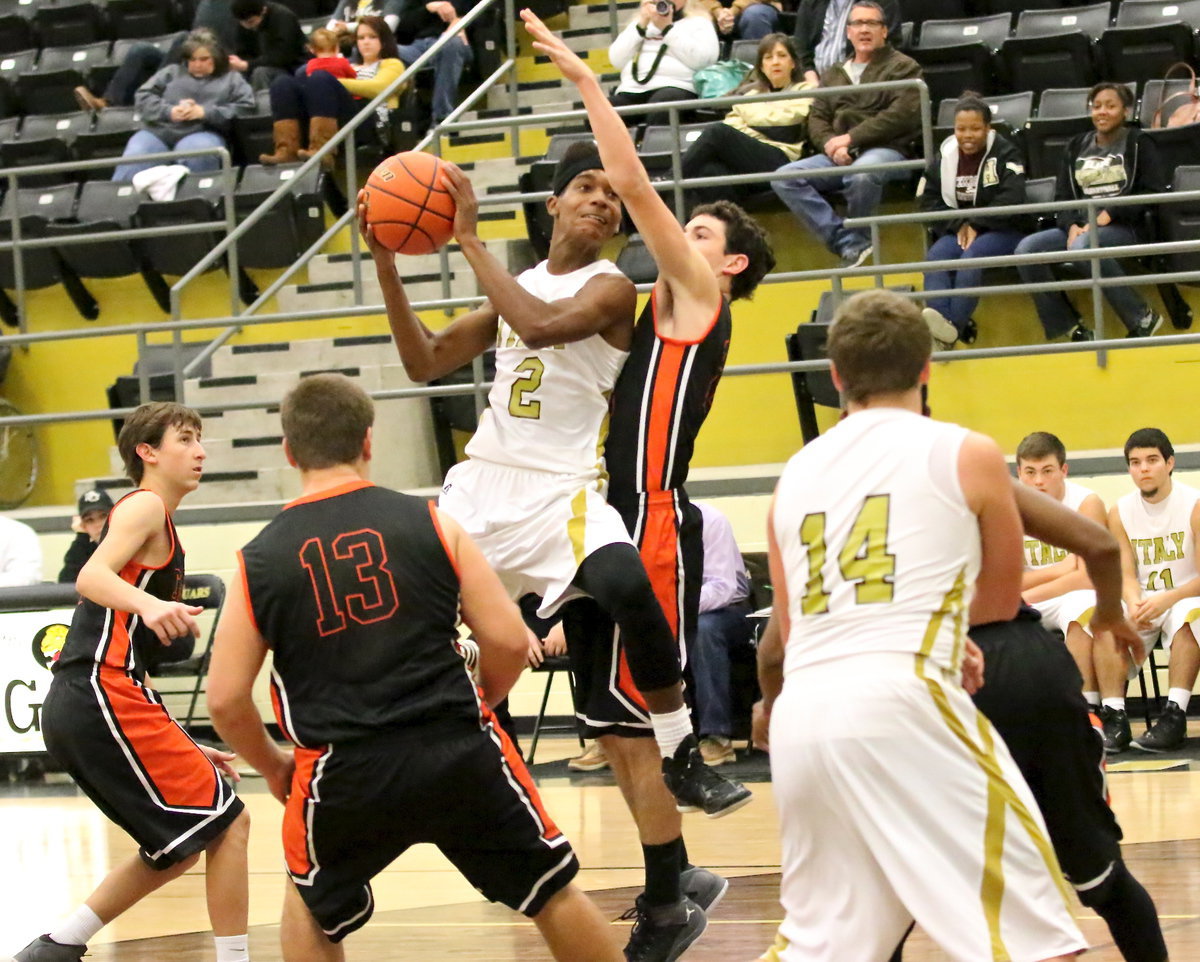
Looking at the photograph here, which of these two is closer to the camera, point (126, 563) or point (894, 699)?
point (894, 699)

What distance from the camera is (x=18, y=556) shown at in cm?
966

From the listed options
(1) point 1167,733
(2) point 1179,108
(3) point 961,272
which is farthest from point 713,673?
(2) point 1179,108

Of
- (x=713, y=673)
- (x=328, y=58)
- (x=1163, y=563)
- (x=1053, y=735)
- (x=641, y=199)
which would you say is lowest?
(x=713, y=673)

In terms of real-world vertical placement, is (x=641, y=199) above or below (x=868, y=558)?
above

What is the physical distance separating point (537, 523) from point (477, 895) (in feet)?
6.25

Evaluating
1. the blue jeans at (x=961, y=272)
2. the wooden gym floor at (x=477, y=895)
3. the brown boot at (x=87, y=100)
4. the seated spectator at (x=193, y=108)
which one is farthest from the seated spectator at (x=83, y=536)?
the brown boot at (x=87, y=100)

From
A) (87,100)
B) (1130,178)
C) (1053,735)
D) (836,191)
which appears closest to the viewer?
(1053,735)

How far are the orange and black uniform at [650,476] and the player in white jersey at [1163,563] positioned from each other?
3.86 meters

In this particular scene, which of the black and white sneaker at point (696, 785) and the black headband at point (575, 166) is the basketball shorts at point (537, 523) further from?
the black headband at point (575, 166)

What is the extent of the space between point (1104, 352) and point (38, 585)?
5.62 meters

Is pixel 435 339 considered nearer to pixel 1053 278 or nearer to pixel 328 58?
pixel 1053 278

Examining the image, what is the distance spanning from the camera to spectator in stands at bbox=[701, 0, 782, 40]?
38.8ft

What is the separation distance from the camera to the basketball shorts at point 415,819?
3.61m

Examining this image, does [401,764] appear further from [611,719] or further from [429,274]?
[429,274]
